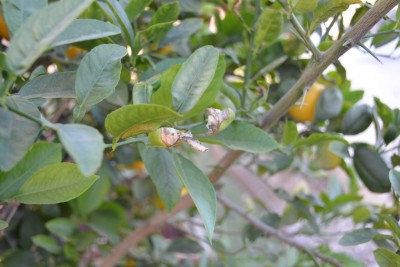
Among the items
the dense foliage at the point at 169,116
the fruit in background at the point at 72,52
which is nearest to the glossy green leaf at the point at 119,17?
the dense foliage at the point at 169,116

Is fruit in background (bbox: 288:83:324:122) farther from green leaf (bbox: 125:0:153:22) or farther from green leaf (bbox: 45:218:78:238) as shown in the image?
green leaf (bbox: 45:218:78:238)

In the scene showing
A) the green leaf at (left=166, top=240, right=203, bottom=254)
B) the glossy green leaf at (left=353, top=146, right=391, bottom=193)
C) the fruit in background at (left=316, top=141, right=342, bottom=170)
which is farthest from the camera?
the green leaf at (left=166, top=240, right=203, bottom=254)

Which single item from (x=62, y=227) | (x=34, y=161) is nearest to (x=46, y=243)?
(x=62, y=227)

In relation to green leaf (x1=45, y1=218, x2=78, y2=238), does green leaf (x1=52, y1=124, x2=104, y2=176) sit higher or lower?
higher

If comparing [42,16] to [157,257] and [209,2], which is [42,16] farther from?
[157,257]

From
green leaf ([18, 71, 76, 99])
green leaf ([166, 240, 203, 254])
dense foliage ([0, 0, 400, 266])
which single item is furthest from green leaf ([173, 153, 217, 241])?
green leaf ([166, 240, 203, 254])

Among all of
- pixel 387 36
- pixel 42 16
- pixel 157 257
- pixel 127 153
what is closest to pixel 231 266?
pixel 157 257

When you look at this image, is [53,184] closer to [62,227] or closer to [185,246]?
[62,227]
